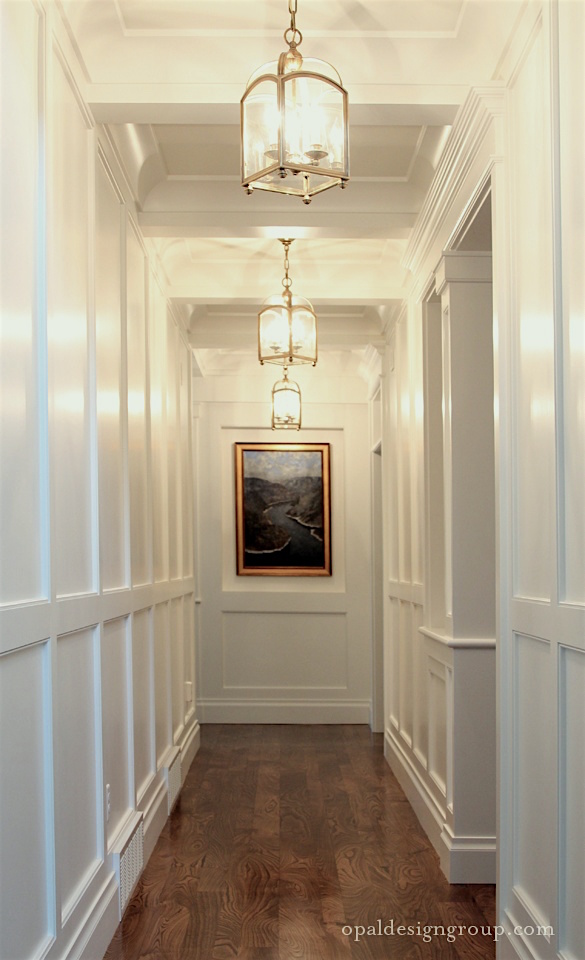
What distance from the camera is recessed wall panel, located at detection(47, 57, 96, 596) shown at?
111 inches

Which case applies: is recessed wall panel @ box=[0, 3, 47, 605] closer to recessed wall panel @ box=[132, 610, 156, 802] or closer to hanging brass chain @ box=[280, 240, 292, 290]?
recessed wall panel @ box=[132, 610, 156, 802]

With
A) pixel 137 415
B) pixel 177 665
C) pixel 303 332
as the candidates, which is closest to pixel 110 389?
pixel 137 415

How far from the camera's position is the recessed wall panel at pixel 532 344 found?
8.80 feet

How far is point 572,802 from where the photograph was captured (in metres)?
2.48

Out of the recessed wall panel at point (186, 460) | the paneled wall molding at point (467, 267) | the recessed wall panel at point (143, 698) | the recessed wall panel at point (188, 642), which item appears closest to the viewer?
the paneled wall molding at point (467, 267)

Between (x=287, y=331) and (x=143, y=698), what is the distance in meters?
2.10

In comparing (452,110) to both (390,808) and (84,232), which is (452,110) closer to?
(84,232)

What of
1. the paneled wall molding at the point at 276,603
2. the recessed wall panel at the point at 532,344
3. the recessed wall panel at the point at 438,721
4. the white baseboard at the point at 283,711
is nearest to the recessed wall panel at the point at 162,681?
the recessed wall panel at the point at 438,721

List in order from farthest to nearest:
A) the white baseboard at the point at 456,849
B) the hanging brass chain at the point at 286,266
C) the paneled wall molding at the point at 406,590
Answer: the hanging brass chain at the point at 286,266 < the paneled wall molding at the point at 406,590 < the white baseboard at the point at 456,849

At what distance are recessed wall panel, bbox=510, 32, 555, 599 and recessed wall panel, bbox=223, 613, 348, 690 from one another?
5597 millimetres

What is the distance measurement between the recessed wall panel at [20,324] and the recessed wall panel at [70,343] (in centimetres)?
14

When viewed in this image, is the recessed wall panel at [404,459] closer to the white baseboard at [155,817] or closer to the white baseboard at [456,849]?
the white baseboard at [456,849]

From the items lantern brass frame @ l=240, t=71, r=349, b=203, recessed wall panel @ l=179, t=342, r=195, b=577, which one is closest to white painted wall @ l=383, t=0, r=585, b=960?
lantern brass frame @ l=240, t=71, r=349, b=203

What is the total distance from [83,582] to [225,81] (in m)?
1.86
